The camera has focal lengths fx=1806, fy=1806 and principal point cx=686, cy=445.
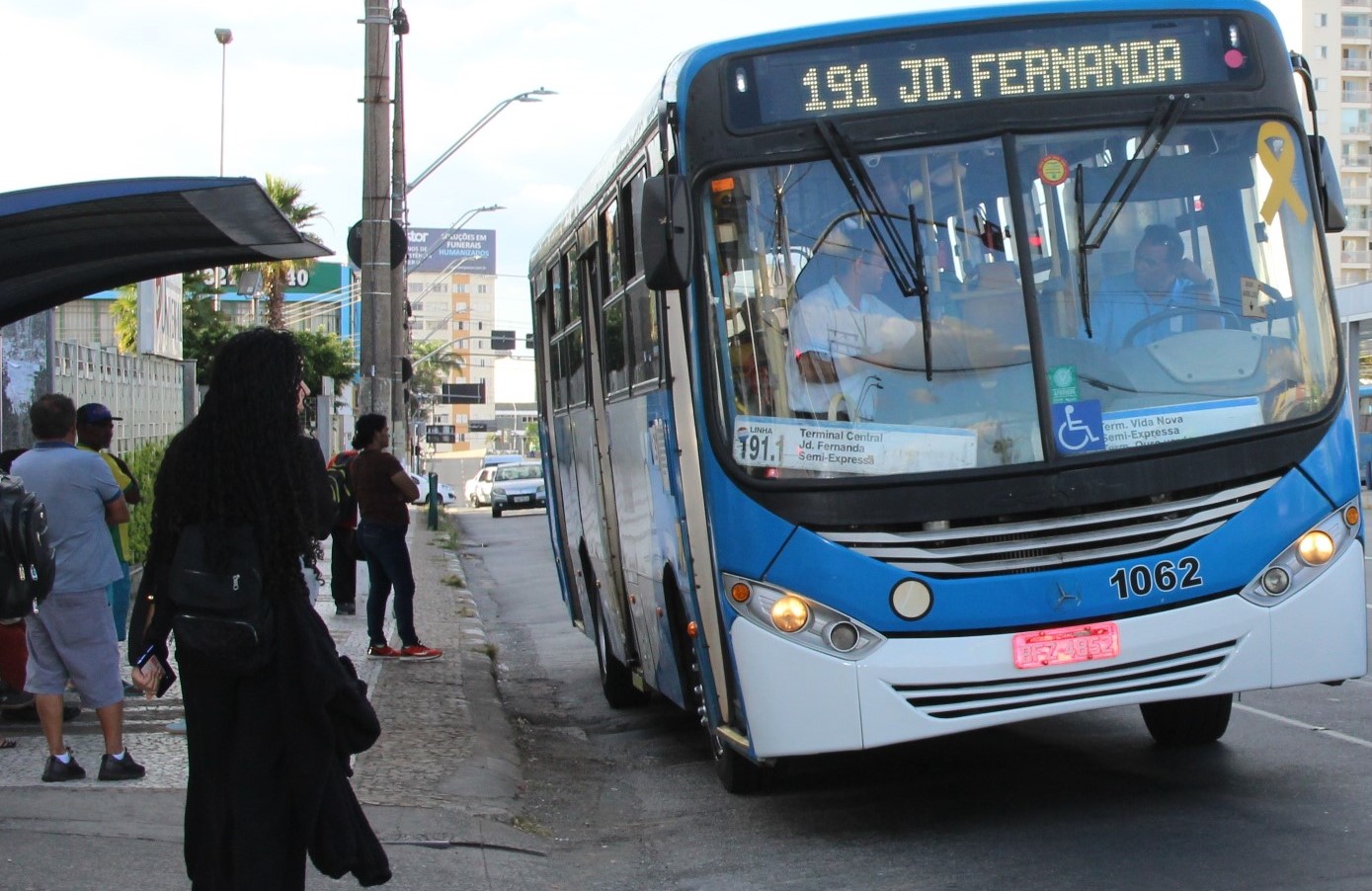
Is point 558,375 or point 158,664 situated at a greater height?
point 558,375

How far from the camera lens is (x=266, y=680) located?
4.71m

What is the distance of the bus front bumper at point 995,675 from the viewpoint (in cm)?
663

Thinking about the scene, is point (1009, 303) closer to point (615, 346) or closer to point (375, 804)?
point (615, 346)

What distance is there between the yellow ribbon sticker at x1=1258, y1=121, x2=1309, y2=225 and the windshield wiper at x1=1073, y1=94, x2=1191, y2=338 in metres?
0.37

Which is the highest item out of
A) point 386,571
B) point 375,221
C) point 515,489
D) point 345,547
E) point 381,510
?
point 375,221

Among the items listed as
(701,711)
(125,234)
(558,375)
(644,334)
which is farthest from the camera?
(558,375)

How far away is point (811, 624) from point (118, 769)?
10.6ft

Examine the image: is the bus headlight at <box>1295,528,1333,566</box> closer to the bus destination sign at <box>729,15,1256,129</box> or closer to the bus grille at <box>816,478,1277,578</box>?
the bus grille at <box>816,478,1277,578</box>

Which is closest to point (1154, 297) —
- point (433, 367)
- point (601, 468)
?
point (601, 468)

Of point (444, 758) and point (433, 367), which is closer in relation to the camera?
point (444, 758)

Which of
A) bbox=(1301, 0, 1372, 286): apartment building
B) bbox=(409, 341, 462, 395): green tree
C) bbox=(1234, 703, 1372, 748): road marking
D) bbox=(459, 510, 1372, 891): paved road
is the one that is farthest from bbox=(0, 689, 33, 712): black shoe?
bbox=(409, 341, 462, 395): green tree

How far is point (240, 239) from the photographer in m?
8.41

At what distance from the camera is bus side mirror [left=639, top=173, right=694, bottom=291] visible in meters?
6.84

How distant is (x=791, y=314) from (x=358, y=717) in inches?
110
